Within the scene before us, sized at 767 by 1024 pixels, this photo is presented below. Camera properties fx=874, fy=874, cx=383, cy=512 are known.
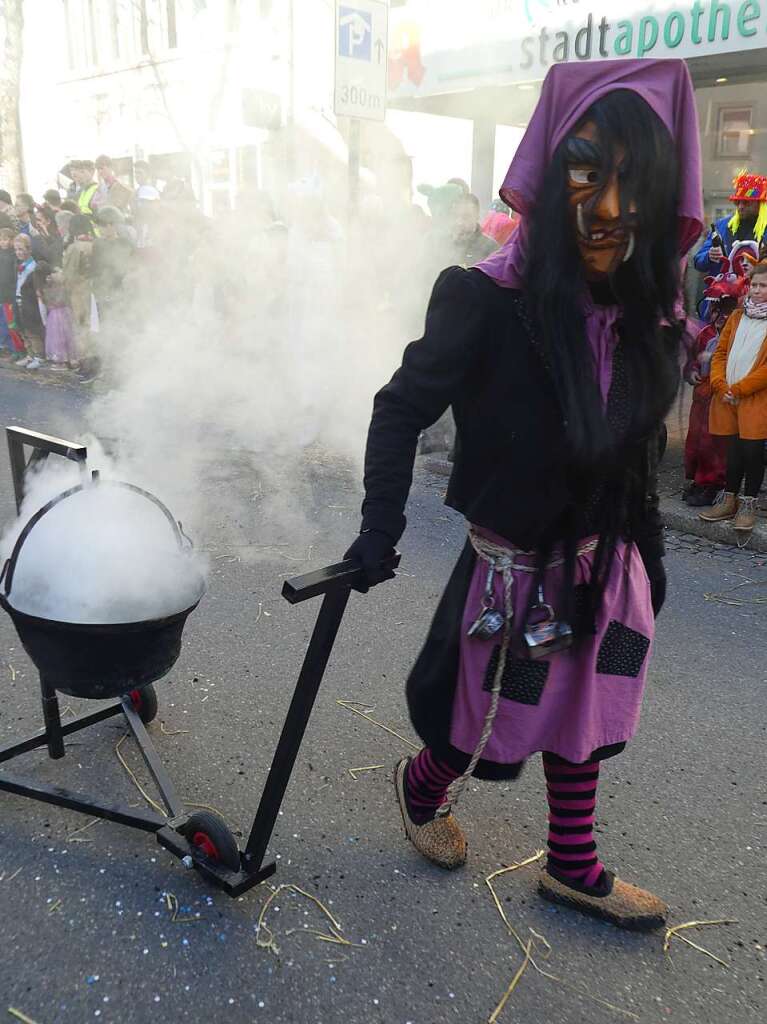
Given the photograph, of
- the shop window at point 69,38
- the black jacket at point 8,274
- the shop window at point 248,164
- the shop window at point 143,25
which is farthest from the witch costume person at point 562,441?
the shop window at point 69,38

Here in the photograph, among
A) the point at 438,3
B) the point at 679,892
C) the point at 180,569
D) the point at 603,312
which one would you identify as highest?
the point at 438,3

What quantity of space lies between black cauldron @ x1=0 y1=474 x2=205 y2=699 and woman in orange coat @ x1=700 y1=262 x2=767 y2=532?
11.7 feet

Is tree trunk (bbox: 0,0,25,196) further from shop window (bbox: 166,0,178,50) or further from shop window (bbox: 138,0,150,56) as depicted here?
shop window (bbox: 166,0,178,50)

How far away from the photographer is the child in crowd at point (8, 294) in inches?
425

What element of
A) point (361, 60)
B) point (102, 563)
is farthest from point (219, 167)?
point (102, 563)

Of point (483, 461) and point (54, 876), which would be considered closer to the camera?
point (483, 461)

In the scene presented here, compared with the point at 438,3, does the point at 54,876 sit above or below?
below

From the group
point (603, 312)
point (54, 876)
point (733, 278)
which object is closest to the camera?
point (603, 312)

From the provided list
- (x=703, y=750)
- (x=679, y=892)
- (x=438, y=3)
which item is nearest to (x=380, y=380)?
(x=438, y=3)

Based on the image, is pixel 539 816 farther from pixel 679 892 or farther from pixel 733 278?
pixel 733 278

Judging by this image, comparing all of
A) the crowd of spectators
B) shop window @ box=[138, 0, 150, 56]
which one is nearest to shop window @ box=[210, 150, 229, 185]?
the crowd of spectators

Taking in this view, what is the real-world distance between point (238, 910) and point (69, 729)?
80cm

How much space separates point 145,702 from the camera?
2783 millimetres

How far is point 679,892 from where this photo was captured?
86.7 inches
